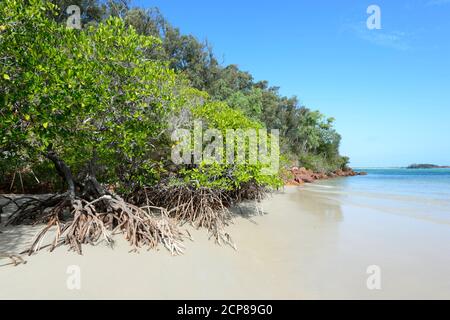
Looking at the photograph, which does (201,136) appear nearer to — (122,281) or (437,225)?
(122,281)

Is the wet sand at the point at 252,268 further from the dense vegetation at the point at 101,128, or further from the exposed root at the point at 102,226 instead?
the dense vegetation at the point at 101,128

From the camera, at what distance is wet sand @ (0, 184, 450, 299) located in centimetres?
363

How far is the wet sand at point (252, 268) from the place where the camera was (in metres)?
3.63

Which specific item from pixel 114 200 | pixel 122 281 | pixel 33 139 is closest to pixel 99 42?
pixel 33 139

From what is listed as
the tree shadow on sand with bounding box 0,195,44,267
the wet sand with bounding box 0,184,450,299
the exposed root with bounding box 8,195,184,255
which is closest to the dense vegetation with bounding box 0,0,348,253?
the exposed root with bounding box 8,195,184,255

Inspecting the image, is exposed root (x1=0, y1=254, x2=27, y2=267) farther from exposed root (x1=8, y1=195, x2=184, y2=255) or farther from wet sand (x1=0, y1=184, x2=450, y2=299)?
exposed root (x1=8, y1=195, x2=184, y2=255)

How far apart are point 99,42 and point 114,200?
10.2 feet

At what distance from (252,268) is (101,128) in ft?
12.6

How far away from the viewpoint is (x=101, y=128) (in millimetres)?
5457

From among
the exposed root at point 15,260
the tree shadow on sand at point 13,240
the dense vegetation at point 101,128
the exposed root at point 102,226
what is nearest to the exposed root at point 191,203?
the dense vegetation at point 101,128

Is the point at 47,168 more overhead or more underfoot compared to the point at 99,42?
more underfoot

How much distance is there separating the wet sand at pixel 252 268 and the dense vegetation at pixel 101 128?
520mm

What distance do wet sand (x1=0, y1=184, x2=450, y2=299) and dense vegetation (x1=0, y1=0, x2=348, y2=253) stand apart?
520 mm

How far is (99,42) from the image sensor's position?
16.7ft
